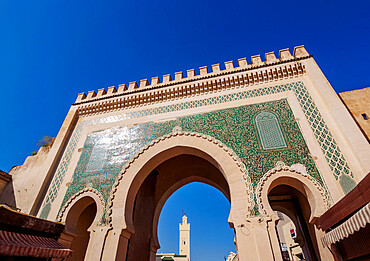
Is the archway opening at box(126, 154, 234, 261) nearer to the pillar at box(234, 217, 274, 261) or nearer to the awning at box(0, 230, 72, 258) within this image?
the awning at box(0, 230, 72, 258)

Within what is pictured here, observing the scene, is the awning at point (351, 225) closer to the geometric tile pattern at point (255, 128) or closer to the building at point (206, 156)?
the building at point (206, 156)

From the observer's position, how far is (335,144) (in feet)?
12.6

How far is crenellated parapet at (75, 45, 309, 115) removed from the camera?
5.08 m

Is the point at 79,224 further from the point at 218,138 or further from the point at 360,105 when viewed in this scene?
the point at 360,105

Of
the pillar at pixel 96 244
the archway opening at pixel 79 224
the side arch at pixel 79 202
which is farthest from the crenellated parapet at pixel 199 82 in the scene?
the pillar at pixel 96 244

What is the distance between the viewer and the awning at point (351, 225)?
7.01 feet

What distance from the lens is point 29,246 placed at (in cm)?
306

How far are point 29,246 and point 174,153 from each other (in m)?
2.90

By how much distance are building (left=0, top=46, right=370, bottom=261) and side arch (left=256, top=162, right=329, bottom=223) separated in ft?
0.05

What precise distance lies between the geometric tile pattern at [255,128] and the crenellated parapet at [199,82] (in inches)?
10.9

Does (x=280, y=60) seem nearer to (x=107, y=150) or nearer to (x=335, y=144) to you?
(x=335, y=144)

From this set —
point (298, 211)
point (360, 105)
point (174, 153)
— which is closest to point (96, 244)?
point (174, 153)

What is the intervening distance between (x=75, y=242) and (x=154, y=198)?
212 cm

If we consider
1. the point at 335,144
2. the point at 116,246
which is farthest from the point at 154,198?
the point at 335,144
